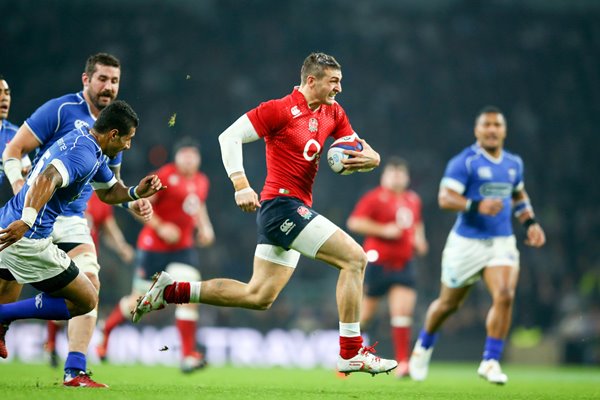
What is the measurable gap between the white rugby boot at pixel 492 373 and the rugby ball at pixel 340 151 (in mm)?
2895

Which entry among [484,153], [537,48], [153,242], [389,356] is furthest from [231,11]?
[484,153]

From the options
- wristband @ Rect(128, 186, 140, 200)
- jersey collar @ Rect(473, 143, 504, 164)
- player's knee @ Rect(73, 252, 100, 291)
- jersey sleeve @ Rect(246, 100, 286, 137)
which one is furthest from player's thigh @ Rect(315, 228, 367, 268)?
jersey collar @ Rect(473, 143, 504, 164)

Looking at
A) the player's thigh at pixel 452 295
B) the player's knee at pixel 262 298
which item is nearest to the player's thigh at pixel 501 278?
the player's thigh at pixel 452 295

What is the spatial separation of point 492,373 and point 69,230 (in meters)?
4.18

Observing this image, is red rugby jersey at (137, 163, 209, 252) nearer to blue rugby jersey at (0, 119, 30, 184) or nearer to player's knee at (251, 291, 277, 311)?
blue rugby jersey at (0, 119, 30, 184)

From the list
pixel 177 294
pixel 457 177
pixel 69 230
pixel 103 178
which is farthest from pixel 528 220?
pixel 69 230

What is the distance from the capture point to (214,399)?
5.37 m

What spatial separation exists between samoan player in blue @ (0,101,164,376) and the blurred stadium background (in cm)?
1121

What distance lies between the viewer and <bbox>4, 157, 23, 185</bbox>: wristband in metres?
6.25

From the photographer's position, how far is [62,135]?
6.58 metres

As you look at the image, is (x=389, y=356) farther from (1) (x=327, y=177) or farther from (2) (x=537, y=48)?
(2) (x=537, y=48)

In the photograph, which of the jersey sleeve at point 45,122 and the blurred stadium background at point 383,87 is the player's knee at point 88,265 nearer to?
the jersey sleeve at point 45,122

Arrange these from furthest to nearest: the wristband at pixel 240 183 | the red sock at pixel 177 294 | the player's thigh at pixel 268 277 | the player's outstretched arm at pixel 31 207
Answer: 1. the red sock at pixel 177 294
2. the player's thigh at pixel 268 277
3. the wristband at pixel 240 183
4. the player's outstretched arm at pixel 31 207

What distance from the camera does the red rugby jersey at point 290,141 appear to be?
6.36m
